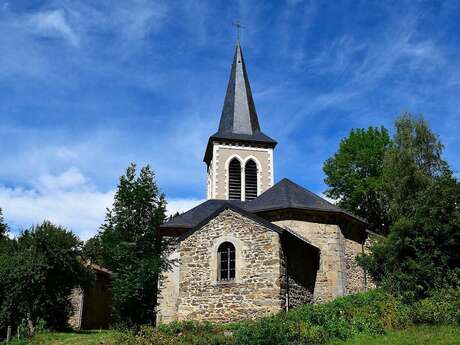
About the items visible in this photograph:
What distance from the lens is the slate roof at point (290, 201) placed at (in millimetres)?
21297

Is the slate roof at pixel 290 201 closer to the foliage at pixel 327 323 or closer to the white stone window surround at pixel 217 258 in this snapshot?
the white stone window surround at pixel 217 258

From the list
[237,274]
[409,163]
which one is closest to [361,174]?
[409,163]

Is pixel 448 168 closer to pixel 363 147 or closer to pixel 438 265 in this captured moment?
pixel 363 147

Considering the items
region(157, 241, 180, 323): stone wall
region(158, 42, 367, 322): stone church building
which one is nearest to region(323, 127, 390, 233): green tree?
region(158, 42, 367, 322): stone church building

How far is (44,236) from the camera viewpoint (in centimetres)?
2072

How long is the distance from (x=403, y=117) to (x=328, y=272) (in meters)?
14.6

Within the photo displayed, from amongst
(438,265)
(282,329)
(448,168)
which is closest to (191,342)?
(282,329)

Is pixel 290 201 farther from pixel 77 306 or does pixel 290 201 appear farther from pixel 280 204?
pixel 77 306

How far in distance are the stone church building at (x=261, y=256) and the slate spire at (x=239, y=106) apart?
969 centimetres

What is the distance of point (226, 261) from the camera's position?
17281 mm

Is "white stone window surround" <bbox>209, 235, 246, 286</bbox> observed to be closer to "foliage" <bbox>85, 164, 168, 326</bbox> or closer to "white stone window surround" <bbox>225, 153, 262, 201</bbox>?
"foliage" <bbox>85, 164, 168, 326</bbox>

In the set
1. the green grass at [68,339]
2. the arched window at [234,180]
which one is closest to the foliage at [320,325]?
the green grass at [68,339]

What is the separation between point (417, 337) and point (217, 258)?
725 cm

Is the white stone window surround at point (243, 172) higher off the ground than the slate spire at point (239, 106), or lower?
lower
